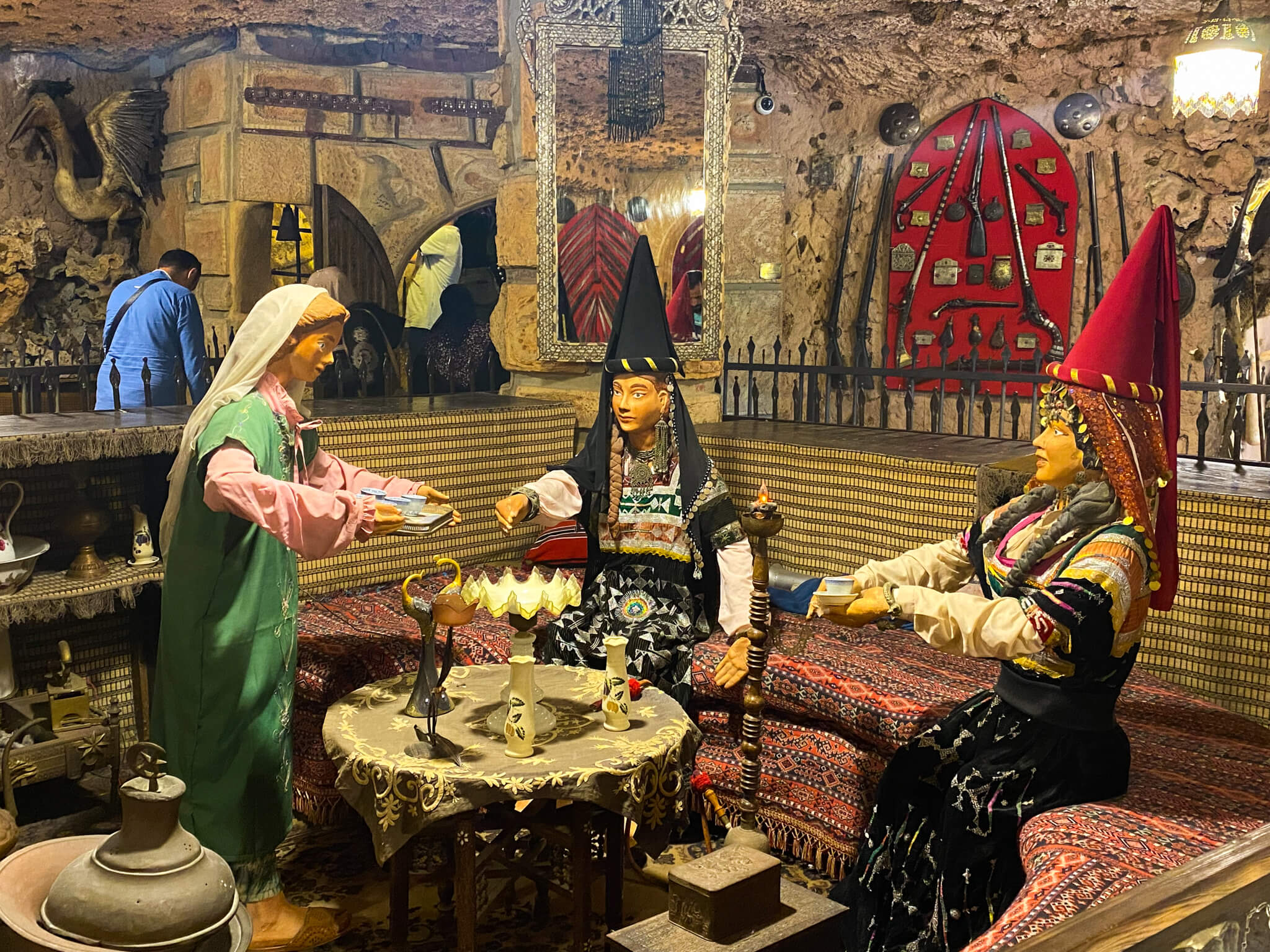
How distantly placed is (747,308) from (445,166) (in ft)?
7.78

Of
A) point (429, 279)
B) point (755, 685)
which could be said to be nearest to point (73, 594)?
point (755, 685)

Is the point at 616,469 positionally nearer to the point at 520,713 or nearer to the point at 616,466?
the point at 616,466

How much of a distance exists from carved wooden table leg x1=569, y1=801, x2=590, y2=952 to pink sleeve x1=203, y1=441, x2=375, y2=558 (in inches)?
41.9

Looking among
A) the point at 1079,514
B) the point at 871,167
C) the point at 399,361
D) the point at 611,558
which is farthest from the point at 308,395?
the point at 1079,514

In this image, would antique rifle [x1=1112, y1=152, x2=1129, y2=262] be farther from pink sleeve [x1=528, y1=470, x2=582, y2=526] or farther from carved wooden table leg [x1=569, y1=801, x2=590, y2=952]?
carved wooden table leg [x1=569, y1=801, x2=590, y2=952]

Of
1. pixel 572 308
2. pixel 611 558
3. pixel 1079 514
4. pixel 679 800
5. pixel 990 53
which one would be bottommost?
pixel 679 800

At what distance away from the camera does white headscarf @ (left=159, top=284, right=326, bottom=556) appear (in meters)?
3.67

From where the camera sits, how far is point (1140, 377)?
10.2ft

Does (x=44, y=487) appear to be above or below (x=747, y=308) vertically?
below

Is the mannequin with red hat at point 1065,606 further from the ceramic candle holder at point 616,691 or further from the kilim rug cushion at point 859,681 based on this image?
the ceramic candle holder at point 616,691

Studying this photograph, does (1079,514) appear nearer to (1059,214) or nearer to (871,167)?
(1059,214)

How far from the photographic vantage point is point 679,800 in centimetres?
352

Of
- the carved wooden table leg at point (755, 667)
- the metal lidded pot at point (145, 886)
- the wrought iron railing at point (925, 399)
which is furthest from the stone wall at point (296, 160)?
the metal lidded pot at point (145, 886)

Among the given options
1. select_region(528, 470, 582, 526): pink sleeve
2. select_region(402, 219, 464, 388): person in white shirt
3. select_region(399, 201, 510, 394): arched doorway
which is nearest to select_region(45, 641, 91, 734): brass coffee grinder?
select_region(528, 470, 582, 526): pink sleeve
